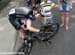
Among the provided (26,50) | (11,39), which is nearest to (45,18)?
(11,39)

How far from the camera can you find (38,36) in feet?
32.7

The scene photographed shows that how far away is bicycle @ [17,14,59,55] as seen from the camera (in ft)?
30.9

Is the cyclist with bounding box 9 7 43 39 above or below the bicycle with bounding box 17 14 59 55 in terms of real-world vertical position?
above

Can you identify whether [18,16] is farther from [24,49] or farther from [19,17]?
[24,49]

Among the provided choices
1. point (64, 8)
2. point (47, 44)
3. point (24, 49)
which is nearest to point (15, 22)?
point (24, 49)

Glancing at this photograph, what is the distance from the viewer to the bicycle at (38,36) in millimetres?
9430

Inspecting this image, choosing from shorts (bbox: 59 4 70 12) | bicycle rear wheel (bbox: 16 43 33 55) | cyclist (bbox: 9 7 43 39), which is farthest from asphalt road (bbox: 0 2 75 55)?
cyclist (bbox: 9 7 43 39)

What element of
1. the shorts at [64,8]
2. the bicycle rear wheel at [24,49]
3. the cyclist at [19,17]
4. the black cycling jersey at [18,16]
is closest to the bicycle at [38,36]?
the bicycle rear wheel at [24,49]

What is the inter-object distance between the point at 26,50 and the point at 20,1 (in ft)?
22.9

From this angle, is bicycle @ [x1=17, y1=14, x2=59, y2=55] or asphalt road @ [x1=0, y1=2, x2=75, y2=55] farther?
asphalt road @ [x1=0, y1=2, x2=75, y2=55]

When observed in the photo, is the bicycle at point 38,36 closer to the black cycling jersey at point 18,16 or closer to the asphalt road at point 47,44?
the asphalt road at point 47,44

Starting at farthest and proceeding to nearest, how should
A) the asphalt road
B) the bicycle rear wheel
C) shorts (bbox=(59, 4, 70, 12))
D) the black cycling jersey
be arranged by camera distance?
shorts (bbox=(59, 4, 70, 12)), the asphalt road, the bicycle rear wheel, the black cycling jersey

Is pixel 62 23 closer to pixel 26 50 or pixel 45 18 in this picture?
pixel 45 18

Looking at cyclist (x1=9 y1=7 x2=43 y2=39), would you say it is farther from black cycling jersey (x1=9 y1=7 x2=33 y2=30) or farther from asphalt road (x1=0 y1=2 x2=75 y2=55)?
asphalt road (x1=0 y1=2 x2=75 y2=55)
